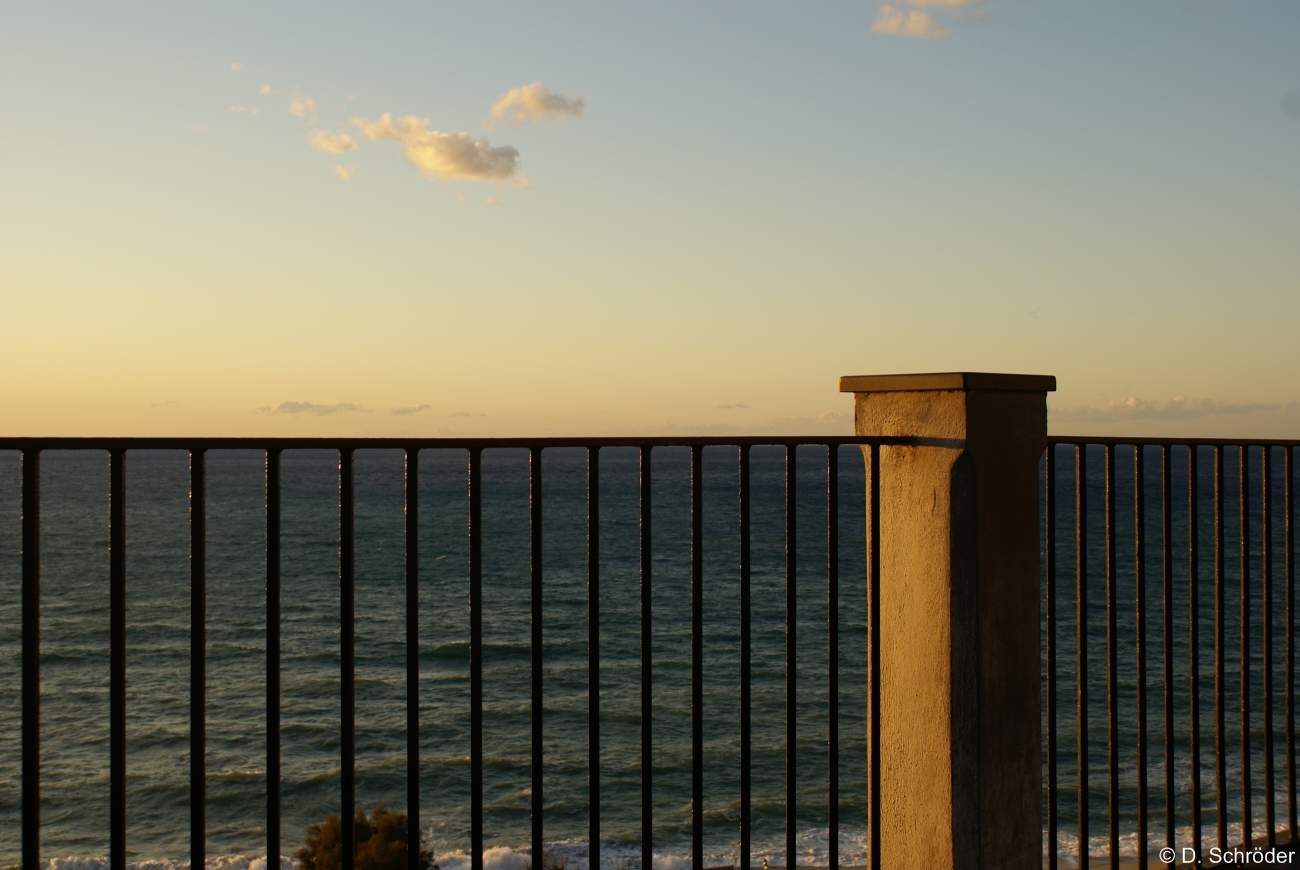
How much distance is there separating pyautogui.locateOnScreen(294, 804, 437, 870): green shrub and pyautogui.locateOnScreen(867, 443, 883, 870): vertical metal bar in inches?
361

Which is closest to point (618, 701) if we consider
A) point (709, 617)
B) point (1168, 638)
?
point (709, 617)

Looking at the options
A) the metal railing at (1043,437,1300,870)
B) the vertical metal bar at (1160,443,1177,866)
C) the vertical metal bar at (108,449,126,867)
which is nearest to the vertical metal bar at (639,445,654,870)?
the vertical metal bar at (108,449,126,867)

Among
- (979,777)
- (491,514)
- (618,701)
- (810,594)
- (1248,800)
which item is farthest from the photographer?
(491,514)

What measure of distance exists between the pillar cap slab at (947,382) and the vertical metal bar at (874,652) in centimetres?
17

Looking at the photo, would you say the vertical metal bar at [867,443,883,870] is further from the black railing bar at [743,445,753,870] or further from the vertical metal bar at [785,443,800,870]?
the black railing bar at [743,445,753,870]

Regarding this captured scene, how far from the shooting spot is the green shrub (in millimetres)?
10875

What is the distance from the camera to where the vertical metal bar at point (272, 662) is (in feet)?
5.87

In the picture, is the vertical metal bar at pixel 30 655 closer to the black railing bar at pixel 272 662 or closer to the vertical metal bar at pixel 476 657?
the black railing bar at pixel 272 662

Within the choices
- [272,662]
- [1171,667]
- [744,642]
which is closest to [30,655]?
[272,662]

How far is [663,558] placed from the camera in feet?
166

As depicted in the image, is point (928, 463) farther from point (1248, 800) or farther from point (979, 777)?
point (1248, 800)

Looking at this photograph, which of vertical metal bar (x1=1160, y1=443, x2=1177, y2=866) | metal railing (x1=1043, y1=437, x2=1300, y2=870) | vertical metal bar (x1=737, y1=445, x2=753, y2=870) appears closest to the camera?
vertical metal bar (x1=737, y1=445, x2=753, y2=870)

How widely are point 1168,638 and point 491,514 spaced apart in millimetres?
72471

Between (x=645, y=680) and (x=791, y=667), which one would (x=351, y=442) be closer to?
(x=645, y=680)
